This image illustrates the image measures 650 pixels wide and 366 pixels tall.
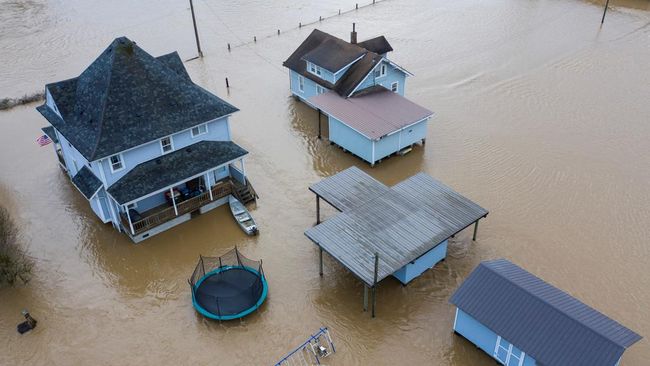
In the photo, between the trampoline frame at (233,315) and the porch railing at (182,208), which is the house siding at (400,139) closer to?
the porch railing at (182,208)

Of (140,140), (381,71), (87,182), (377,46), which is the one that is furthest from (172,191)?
(377,46)

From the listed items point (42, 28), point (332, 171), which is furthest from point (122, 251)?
point (42, 28)

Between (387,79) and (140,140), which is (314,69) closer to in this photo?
(387,79)

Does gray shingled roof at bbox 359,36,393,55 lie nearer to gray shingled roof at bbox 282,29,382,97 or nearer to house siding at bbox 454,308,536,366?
gray shingled roof at bbox 282,29,382,97

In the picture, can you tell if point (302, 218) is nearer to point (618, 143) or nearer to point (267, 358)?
point (267, 358)

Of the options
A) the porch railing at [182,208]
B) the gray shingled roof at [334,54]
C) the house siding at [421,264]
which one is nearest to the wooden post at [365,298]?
the house siding at [421,264]

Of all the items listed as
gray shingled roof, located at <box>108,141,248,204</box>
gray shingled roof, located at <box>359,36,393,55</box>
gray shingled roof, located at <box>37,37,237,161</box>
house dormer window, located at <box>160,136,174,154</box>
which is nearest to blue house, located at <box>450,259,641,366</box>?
gray shingled roof, located at <box>108,141,248,204</box>
